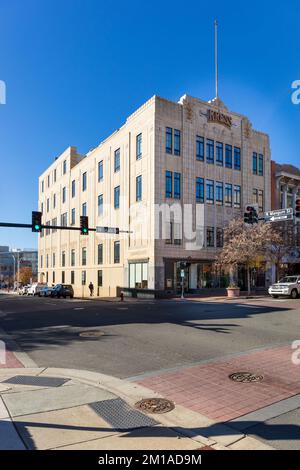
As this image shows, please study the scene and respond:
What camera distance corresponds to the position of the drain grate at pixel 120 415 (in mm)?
5117

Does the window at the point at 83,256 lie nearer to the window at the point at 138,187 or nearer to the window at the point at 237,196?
the window at the point at 138,187

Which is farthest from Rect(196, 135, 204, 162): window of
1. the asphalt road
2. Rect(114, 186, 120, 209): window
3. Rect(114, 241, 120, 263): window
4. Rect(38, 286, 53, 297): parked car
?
the asphalt road

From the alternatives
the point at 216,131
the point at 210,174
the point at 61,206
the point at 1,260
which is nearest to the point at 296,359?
the point at 210,174

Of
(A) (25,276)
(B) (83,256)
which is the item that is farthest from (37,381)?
(A) (25,276)

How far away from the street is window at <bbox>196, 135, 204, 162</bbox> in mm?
27191

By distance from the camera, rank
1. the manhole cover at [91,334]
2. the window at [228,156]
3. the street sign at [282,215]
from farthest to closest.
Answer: the window at [228,156] < the street sign at [282,215] < the manhole cover at [91,334]

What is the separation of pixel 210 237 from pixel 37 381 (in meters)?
34.9

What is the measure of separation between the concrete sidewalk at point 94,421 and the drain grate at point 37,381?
18 millimetres

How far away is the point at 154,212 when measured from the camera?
121 feet

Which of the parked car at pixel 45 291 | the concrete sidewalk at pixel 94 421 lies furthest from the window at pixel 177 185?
the concrete sidewalk at pixel 94 421

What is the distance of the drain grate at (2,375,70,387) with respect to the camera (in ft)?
22.8

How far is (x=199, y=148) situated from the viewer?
41219 millimetres
